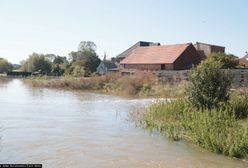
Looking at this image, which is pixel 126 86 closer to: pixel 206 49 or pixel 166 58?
pixel 166 58

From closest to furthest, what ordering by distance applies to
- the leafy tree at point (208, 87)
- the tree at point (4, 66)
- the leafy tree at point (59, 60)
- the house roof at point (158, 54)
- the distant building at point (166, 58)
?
the leafy tree at point (208, 87)
the distant building at point (166, 58)
the house roof at point (158, 54)
the tree at point (4, 66)
the leafy tree at point (59, 60)

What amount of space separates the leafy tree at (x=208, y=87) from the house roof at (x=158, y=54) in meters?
36.6

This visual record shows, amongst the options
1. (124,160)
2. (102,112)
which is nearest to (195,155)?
(124,160)

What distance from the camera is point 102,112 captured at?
22.7m

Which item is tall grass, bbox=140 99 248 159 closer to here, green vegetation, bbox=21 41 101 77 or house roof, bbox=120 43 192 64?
house roof, bbox=120 43 192 64

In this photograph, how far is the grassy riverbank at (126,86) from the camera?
3344 centimetres

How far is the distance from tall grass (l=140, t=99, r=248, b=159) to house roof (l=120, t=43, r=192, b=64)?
38.0m

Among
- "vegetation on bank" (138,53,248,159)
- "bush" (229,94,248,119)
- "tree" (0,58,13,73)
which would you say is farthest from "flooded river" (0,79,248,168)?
"tree" (0,58,13,73)

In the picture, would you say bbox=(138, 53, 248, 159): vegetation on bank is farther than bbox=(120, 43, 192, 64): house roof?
No

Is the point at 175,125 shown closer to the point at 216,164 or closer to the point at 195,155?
the point at 195,155

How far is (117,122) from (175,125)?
4139 millimetres

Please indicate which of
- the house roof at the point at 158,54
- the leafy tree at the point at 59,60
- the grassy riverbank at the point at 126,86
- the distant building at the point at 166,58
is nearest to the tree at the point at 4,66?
the leafy tree at the point at 59,60

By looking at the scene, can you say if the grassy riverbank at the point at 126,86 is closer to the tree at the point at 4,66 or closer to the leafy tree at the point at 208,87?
the leafy tree at the point at 208,87

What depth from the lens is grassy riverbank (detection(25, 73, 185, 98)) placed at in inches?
1316
